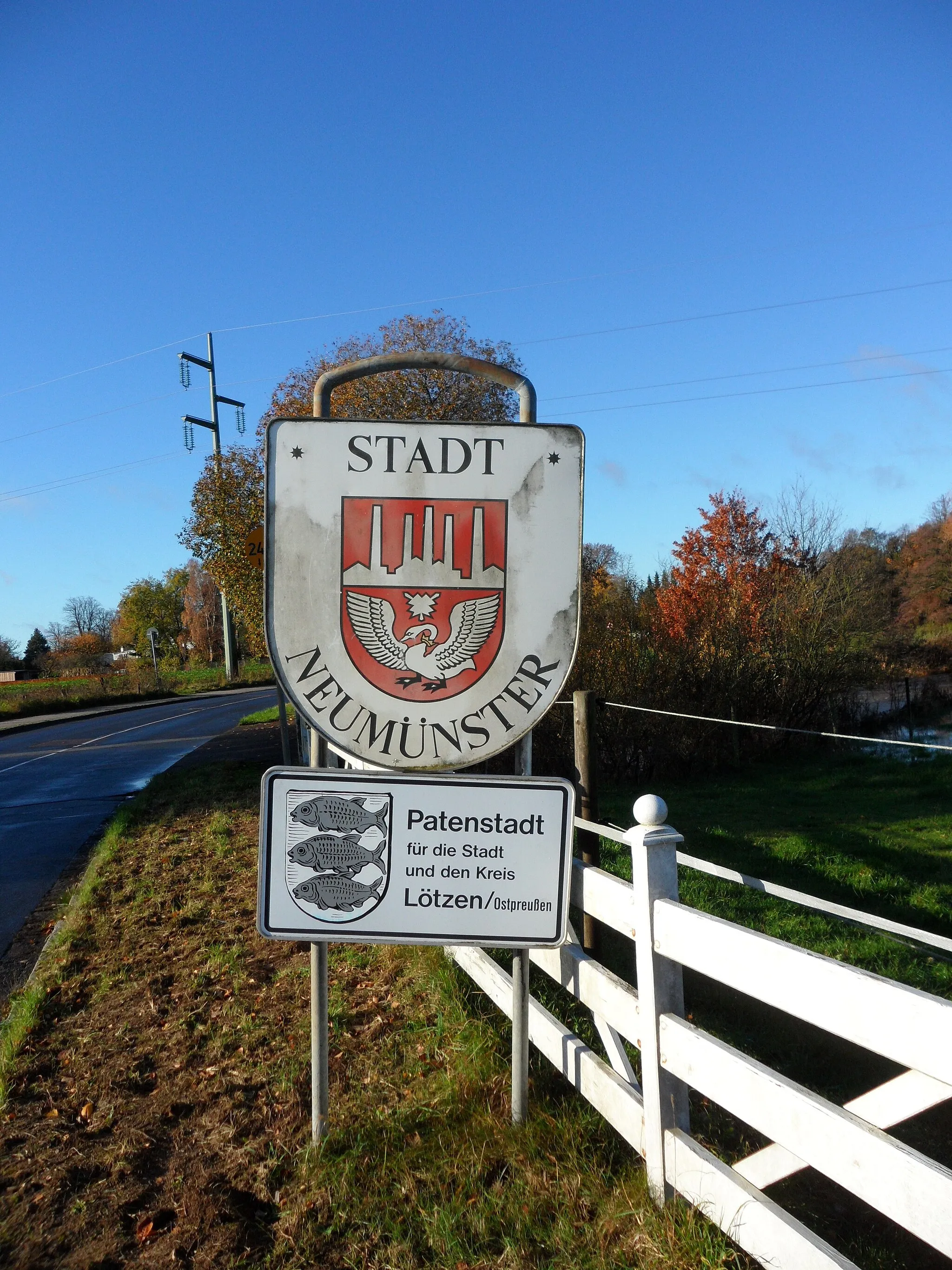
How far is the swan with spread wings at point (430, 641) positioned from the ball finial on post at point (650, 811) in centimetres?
68

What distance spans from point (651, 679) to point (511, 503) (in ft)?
34.5

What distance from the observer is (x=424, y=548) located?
2.92 metres

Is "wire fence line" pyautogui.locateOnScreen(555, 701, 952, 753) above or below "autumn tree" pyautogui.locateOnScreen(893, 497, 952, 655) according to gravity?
below

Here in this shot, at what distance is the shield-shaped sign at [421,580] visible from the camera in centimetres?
292

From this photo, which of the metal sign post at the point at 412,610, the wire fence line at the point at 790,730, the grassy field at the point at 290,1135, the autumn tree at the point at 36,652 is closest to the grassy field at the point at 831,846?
the wire fence line at the point at 790,730

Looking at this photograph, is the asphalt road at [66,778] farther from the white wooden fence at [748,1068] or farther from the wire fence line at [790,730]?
the wire fence line at [790,730]

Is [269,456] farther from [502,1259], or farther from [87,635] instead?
[87,635]

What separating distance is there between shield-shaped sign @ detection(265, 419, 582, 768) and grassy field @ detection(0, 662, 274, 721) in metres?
Result: 29.8

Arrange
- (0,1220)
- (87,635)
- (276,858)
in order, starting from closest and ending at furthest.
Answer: (0,1220), (276,858), (87,635)

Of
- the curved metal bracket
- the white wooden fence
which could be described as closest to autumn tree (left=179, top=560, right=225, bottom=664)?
the curved metal bracket

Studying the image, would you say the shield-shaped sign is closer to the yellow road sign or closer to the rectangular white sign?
the rectangular white sign

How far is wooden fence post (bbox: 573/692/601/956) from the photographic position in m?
4.84

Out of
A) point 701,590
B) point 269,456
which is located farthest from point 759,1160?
point 701,590

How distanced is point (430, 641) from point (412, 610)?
115 mm
